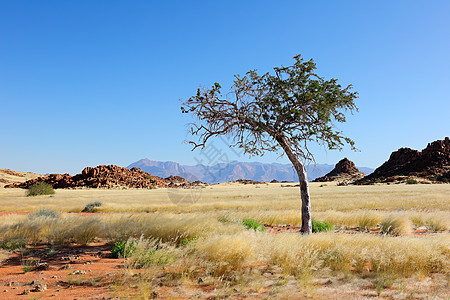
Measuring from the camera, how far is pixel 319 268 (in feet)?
23.4

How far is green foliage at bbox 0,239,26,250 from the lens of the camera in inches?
392

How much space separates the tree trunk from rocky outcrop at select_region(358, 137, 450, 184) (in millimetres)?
90377

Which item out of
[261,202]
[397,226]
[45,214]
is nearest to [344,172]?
[261,202]

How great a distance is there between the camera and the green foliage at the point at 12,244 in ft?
32.7

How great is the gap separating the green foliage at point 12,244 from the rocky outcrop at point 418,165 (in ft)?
322

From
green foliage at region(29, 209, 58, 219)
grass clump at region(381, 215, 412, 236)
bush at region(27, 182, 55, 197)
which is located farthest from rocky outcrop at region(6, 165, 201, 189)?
grass clump at region(381, 215, 412, 236)

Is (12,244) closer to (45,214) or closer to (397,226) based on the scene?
(45,214)

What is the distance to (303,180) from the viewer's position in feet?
40.8

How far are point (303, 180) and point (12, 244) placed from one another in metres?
11.3

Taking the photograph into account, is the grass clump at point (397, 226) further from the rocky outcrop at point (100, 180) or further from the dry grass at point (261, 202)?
the rocky outcrop at point (100, 180)

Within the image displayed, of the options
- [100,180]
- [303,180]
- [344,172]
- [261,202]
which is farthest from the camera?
[344,172]

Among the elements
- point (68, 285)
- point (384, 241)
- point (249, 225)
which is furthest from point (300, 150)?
point (68, 285)

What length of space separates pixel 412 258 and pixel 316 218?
9.92m

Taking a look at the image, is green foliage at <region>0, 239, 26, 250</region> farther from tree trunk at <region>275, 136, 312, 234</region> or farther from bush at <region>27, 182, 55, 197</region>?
bush at <region>27, 182, 55, 197</region>
